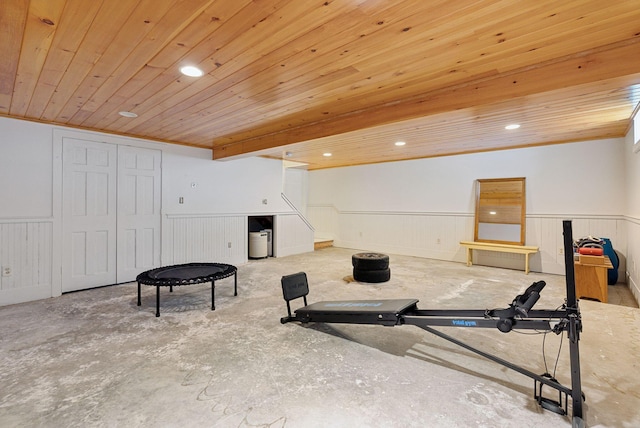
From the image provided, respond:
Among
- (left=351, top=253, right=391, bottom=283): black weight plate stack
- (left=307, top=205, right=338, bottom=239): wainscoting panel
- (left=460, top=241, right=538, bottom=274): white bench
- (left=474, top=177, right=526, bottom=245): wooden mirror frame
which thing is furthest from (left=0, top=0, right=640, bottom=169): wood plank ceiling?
(left=307, top=205, right=338, bottom=239): wainscoting panel

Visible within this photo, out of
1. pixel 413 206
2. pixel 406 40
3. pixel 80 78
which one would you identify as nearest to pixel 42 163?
pixel 80 78

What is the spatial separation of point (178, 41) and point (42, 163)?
345 cm

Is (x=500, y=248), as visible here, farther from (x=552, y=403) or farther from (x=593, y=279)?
(x=552, y=403)

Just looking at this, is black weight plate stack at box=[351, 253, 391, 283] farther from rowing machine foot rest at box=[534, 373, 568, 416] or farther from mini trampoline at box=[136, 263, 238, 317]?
rowing machine foot rest at box=[534, 373, 568, 416]

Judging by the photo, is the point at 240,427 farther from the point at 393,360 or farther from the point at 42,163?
the point at 42,163

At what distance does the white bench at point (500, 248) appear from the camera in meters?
5.36

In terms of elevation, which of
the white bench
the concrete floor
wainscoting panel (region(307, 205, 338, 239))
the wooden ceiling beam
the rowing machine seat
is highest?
the wooden ceiling beam

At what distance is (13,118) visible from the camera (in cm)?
375

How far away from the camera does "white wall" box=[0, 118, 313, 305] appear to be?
12.5 feet

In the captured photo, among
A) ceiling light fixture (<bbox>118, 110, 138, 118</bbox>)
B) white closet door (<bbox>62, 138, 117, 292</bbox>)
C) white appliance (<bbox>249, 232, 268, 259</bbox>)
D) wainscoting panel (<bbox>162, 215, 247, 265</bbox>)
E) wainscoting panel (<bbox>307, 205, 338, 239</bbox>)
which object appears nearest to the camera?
ceiling light fixture (<bbox>118, 110, 138, 118</bbox>)

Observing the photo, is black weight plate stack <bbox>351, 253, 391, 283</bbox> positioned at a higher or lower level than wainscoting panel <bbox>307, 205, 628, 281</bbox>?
lower

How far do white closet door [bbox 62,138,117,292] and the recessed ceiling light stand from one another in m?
2.95

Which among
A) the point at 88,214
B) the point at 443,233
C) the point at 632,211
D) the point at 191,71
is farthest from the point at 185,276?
the point at 632,211

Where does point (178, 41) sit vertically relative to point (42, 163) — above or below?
above
